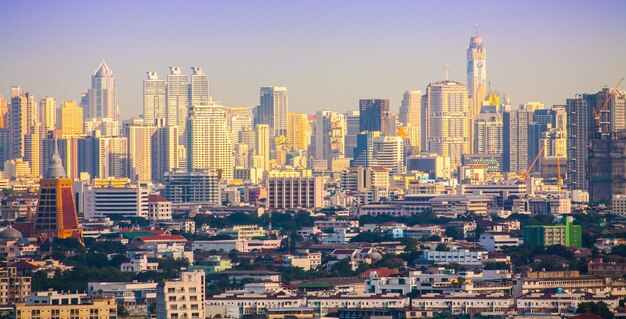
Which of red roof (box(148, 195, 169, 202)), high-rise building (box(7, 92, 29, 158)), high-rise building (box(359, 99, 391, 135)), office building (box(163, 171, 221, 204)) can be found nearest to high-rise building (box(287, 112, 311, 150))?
high-rise building (box(359, 99, 391, 135))

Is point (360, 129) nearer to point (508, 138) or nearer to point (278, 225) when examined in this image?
point (508, 138)

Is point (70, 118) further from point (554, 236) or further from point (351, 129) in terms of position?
point (554, 236)

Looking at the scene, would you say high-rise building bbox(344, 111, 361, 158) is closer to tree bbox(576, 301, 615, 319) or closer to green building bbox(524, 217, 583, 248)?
green building bbox(524, 217, 583, 248)

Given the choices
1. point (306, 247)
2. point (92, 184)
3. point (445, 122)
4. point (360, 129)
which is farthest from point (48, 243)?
point (445, 122)

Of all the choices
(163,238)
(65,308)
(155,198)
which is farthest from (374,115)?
(65,308)

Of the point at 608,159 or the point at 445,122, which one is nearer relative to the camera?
the point at 608,159

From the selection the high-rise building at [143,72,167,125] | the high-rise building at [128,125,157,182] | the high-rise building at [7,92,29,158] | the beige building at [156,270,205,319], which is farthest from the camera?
the high-rise building at [143,72,167,125]

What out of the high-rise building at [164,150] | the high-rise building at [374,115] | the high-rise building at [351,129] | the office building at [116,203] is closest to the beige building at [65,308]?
the office building at [116,203]
